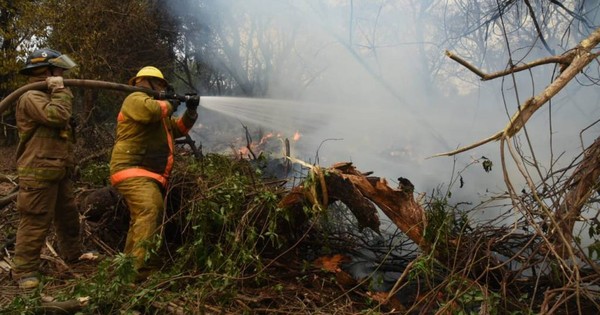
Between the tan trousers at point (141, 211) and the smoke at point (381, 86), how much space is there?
241 centimetres

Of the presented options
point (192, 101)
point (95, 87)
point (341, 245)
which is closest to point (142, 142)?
point (192, 101)

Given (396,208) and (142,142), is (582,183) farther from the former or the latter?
(142,142)

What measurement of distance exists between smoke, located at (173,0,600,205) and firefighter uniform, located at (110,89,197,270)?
7.26 ft

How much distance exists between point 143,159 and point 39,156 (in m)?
0.75

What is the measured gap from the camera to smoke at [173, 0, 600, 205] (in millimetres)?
6617

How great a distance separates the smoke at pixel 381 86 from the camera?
662 cm

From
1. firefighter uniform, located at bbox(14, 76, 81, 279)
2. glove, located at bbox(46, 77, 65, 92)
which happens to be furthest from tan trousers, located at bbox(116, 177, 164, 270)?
glove, located at bbox(46, 77, 65, 92)

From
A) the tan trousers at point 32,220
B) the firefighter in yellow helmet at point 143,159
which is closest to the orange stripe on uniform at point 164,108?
the firefighter in yellow helmet at point 143,159

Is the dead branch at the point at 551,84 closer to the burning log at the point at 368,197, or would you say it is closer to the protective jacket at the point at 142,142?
the burning log at the point at 368,197

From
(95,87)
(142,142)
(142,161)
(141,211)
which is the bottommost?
(141,211)

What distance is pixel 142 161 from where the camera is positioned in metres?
3.67

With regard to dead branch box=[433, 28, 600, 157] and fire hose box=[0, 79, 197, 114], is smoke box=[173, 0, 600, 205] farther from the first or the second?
dead branch box=[433, 28, 600, 157]

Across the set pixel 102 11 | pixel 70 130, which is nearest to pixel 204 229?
pixel 70 130

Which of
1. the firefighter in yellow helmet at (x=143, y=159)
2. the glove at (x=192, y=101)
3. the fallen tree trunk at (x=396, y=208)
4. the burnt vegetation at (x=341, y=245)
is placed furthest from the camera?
the glove at (x=192, y=101)
